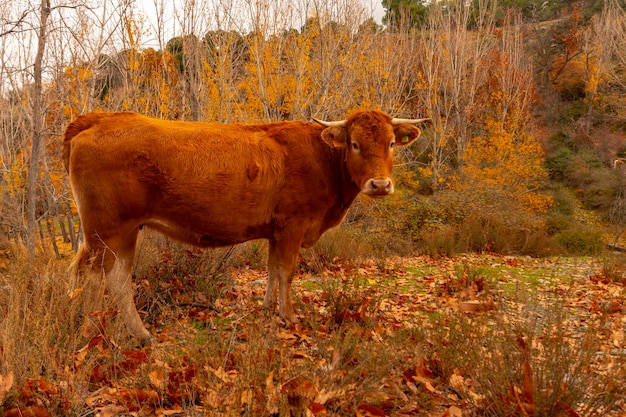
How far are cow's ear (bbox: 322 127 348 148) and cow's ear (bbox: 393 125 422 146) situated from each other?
61 centimetres

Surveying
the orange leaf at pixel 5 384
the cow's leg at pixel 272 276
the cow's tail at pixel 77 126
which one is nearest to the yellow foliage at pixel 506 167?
the cow's leg at pixel 272 276

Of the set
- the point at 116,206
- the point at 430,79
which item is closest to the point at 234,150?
the point at 116,206

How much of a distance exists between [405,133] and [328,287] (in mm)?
1905

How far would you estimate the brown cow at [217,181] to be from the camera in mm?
3863

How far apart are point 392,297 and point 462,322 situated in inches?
114

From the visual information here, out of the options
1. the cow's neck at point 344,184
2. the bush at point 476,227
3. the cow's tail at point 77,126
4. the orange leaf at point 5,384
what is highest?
the cow's tail at point 77,126

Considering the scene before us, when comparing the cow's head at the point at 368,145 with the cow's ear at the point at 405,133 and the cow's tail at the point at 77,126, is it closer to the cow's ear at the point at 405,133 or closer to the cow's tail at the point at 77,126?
the cow's ear at the point at 405,133

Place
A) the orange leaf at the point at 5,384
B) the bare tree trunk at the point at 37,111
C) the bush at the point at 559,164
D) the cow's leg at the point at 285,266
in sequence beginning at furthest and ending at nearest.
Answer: the bush at the point at 559,164, the bare tree trunk at the point at 37,111, the cow's leg at the point at 285,266, the orange leaf at the point at 5,384

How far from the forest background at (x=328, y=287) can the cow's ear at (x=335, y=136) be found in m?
1.52

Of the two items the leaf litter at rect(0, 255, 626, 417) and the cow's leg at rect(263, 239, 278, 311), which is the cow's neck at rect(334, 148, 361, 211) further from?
the leaf litter at rect(0, 255, 626, 417)

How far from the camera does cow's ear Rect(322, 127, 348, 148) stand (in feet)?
15.2

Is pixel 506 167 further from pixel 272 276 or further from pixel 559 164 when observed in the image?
pixel 272 276

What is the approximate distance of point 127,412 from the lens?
2600 millimetres

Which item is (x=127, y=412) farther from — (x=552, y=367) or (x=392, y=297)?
(x=392, y=297)
